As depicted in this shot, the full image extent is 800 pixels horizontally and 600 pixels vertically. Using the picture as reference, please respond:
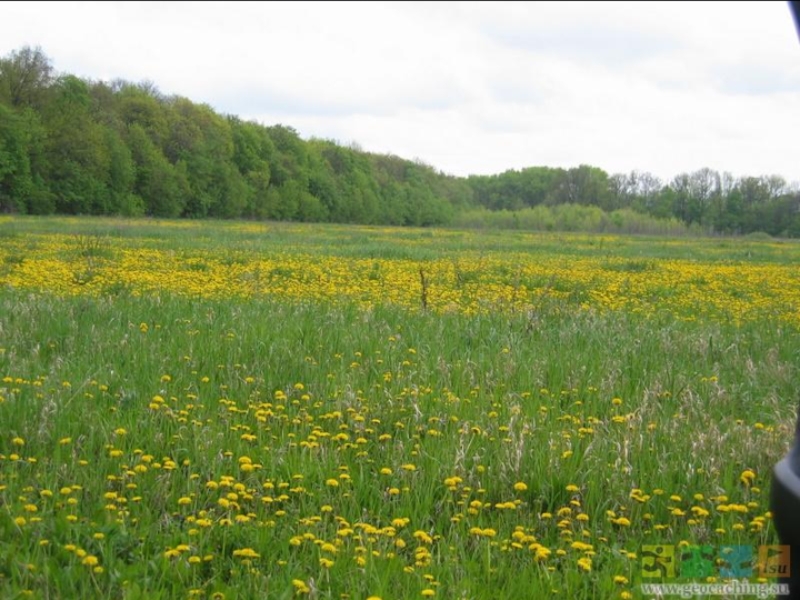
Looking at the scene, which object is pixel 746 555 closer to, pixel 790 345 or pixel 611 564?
pixel 611 564

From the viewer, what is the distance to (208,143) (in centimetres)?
7662

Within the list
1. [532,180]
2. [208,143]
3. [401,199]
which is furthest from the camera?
[532,180]

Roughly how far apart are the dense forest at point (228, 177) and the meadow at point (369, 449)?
50924mm

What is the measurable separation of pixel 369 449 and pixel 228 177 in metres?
74.6

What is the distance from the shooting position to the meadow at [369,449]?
3.07 meters

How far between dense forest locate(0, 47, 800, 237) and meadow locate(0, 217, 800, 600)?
5092 cm

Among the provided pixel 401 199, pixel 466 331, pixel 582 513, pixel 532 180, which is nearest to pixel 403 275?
pixel 466 331

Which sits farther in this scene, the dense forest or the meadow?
the dense forest

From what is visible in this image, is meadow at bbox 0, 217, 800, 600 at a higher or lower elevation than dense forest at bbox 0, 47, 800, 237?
lower

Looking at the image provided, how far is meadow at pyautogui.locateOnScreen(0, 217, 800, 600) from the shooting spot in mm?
3066

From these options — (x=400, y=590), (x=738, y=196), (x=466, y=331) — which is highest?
(x=738, y=196)

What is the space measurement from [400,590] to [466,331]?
4.34m

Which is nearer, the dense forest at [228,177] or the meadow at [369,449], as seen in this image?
the meadow at [369,449]

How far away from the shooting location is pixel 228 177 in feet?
250
